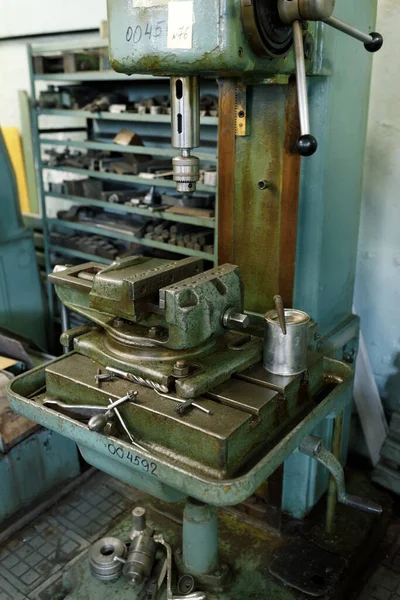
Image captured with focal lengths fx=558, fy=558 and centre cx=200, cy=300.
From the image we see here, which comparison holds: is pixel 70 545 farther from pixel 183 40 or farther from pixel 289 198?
pixel 183 40

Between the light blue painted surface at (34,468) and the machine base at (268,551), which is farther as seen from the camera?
the light blue painted surface at (34,468)

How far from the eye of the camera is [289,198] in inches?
56.7

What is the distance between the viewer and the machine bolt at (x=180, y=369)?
1082 mm

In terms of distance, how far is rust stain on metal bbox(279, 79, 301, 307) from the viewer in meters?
1.37

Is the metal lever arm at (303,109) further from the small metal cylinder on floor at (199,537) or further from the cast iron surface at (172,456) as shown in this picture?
the small metal cylinder on floor at (199,537)

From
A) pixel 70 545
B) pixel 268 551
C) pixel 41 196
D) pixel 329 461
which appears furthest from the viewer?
pixel 41 196

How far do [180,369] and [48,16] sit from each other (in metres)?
2.78

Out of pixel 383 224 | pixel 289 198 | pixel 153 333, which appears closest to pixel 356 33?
pixel 289 198

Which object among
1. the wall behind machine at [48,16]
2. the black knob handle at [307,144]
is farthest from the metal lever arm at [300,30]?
the wall behind machine at [48,16]

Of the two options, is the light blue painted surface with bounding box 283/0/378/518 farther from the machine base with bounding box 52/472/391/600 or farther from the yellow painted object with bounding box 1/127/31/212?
the yellow painted object with bounding box 1/127/31/212

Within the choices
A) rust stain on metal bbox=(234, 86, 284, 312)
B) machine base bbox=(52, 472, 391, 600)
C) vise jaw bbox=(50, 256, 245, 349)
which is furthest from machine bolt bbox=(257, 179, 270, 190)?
machine base bbox=(52, 472, 391, 600)

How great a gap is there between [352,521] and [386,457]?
255 mm

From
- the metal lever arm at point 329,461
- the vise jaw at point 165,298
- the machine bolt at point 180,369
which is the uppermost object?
the vise jaw at point 165,298

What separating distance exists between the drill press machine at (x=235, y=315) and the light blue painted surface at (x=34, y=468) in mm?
469
